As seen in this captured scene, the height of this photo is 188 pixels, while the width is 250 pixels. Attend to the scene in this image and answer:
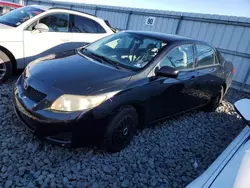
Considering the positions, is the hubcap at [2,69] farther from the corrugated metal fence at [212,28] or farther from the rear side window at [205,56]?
the corrugated metal fence at [212,28]

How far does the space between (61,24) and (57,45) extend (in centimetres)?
53

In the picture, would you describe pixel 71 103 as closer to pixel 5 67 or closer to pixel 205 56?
pixel 5 67

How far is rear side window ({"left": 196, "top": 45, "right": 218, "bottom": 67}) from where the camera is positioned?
3994 mm

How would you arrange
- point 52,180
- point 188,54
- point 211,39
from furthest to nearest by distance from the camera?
point 211,39 < point 188,54 < point 52,180

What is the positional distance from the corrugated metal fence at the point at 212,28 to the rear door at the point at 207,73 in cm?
328

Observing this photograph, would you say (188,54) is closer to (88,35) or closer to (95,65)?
(95,65)

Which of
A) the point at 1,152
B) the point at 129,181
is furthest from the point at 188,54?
the point at 1,152

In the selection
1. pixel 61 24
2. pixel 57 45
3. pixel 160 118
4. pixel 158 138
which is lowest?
pixel 158 138

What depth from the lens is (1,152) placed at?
266 centimetres

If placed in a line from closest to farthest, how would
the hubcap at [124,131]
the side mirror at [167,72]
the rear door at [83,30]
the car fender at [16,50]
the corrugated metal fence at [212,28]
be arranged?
1. the hubcap at [124,131]
2. the side mirror at [167,72]
3. the car fender at [16,50]
4. the rear door at [83,30]
5. the corrugated metal fence at [212,28]

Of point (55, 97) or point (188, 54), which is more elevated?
point (188, 54)

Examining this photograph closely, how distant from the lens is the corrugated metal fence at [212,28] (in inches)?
284

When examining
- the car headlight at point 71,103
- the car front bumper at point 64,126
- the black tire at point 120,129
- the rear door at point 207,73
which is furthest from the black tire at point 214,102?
the car headlight at point 71,103

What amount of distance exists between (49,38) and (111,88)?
2847 mm
